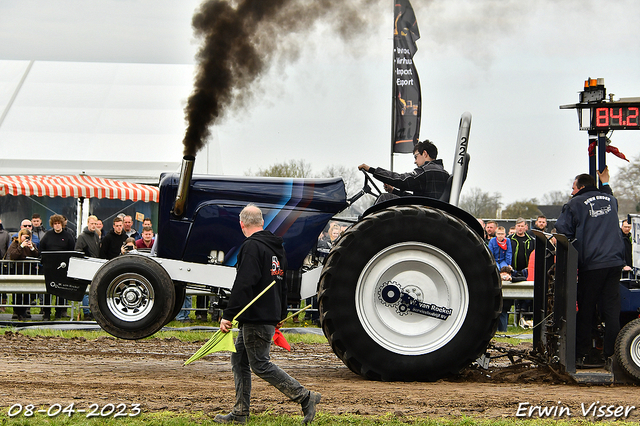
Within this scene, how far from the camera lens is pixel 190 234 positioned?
22.2 feet

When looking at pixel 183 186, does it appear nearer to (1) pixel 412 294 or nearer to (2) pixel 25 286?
(1) pixel 412 294

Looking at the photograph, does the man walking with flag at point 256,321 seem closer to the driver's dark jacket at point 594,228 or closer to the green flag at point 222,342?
the green flag at point 222,342

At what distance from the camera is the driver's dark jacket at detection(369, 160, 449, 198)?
6.60 meters

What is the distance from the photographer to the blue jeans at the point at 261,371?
470 cm

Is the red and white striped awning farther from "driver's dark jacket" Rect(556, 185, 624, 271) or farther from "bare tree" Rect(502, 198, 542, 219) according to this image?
"bare tree" Rect(502, 198, 542, 219)

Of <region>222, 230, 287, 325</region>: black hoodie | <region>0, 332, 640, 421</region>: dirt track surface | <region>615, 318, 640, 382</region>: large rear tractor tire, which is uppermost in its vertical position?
<region>222, 230, 287, 325</region>: black hoodie

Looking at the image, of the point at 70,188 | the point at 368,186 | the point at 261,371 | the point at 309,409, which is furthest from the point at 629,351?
the point at 70,188

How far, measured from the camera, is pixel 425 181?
663 cm

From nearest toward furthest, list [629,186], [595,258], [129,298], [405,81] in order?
1. [595,258]
2. [129,298]
3. [405,81]
4. [629,186]

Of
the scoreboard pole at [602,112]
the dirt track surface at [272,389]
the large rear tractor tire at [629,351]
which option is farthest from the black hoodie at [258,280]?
the scoreboard pole at [602,112]

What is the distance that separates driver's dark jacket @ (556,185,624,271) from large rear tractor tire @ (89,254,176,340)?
3.88 m

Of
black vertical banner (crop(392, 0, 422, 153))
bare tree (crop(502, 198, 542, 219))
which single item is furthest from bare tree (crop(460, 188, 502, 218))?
black vertical banner (crop(392, 0, 422, 153))

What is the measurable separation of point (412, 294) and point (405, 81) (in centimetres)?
1008

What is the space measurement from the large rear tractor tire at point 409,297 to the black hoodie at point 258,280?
3.65ft
